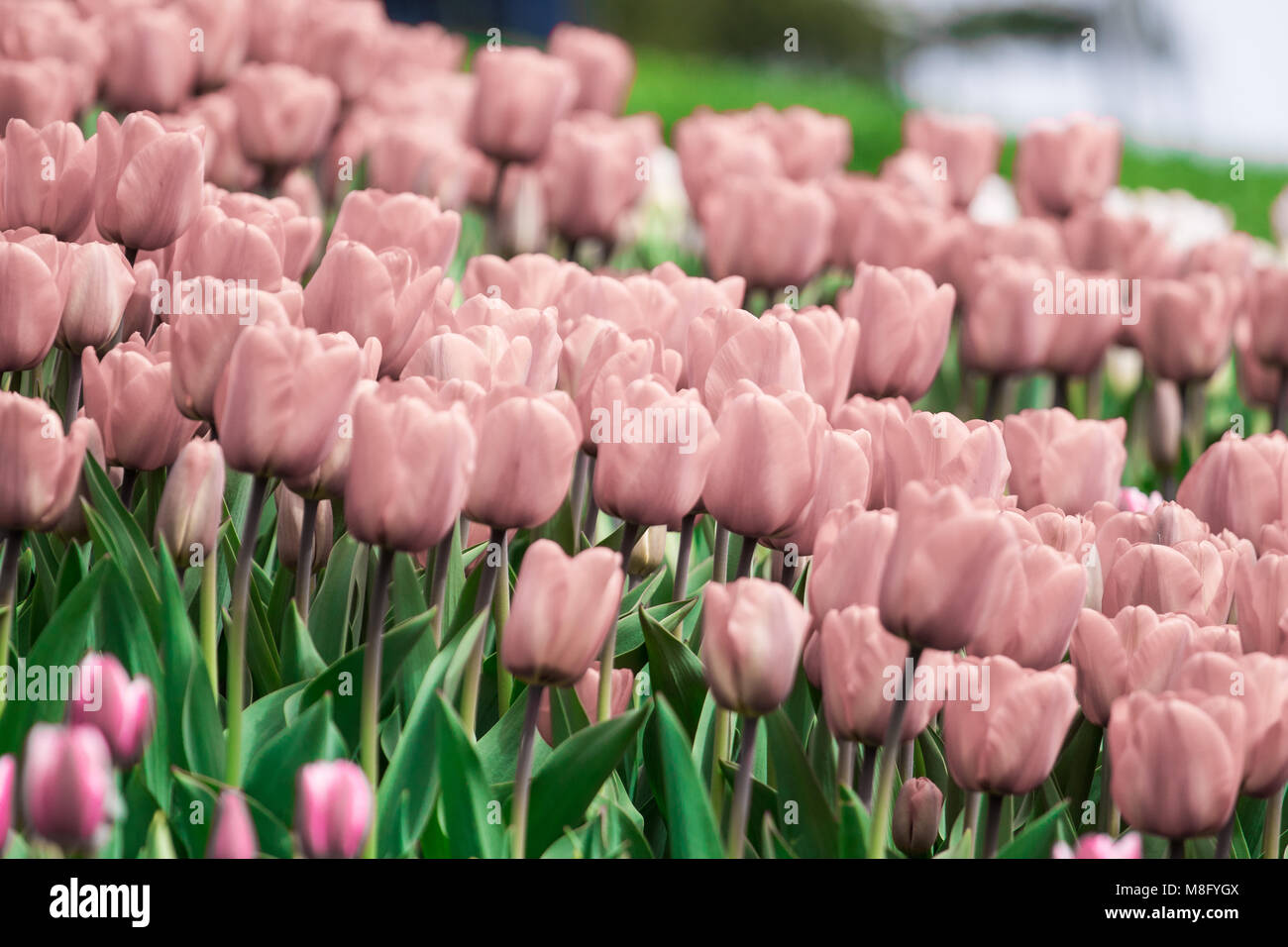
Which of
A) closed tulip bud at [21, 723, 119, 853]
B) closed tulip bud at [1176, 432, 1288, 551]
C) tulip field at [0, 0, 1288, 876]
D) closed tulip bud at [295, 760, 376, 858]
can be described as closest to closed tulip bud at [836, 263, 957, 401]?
tulip field at [0, 0, 1288, 876]

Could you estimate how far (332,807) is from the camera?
1043 mm

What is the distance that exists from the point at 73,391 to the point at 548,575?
78 cm

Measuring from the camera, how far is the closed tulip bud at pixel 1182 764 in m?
1.14

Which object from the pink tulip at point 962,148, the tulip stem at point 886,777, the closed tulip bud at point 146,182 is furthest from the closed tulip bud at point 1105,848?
the pink tulip at point 962,148

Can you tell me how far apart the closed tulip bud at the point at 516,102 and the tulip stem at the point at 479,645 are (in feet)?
6.27

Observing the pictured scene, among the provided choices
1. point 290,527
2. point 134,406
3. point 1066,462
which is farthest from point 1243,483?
point 134,406

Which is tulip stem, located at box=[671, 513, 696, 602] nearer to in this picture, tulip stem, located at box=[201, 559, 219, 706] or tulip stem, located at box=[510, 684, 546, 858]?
tulip stem, located at box=[510, 684, 546, 858]

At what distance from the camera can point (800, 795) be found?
1.32 metres

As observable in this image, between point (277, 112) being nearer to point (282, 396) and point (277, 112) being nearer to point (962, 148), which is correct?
point (282, 396)

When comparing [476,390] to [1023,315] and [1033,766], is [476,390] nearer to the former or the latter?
[1033,766]

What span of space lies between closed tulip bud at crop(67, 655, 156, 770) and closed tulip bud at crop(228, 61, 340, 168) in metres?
1.91

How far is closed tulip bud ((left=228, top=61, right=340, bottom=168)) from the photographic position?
2797 millimetres
